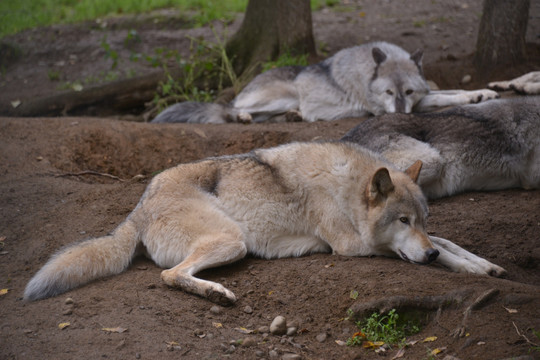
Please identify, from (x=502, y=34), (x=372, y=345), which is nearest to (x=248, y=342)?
(x=372, y=345)

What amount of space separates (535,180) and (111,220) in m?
4.73

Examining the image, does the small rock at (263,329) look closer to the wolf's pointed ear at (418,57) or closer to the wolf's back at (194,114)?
the wolf's back at (194,114)

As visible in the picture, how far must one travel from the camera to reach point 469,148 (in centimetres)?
624

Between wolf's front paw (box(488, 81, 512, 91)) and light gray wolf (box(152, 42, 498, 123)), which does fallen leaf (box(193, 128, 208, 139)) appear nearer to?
light gray wolf (box(152, 42, 498, 123))

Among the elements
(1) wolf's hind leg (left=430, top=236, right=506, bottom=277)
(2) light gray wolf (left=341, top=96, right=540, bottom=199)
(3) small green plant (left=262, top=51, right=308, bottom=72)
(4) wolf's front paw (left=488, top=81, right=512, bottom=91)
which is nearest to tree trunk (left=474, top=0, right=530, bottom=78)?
(4) wolf's front paw (left=488, top=81, right=512, bottom=91)

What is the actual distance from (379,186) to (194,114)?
5046 millimetres

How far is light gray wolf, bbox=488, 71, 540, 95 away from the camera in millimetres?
7742

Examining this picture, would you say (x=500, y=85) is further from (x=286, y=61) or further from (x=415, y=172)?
(x=415, y=172)

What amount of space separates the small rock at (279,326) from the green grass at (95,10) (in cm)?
1035

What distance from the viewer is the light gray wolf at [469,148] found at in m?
6.16

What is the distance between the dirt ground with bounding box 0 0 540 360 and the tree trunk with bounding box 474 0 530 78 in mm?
247

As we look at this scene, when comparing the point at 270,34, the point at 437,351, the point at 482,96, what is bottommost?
the point at 437,351

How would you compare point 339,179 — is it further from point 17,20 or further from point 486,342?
point 17,20

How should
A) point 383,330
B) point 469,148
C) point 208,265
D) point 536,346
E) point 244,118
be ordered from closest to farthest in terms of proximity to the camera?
point 536,346 → point 383,330 → point 208,265 → point 469,148 → point 244,118
